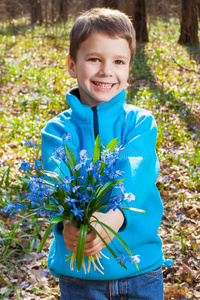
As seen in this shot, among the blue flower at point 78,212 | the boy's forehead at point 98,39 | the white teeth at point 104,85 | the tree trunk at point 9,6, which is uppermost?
the tree trunk at point 9,6

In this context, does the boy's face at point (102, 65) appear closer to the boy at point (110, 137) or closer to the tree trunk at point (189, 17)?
the boy at point (110, 137)

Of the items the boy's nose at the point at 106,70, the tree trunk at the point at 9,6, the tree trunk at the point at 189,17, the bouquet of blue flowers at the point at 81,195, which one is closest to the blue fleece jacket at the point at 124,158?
the boy's nose at the point at 106,70

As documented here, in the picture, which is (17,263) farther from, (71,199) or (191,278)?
(71,199)

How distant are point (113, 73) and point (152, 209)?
2.34ft

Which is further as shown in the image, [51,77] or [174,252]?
[51,77]

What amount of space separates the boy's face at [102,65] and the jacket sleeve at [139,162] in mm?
221

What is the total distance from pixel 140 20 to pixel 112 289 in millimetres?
9922

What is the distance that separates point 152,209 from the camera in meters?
1.80

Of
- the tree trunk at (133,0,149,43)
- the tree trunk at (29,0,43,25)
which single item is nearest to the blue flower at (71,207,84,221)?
the tree trunk at (29,0,43,25)

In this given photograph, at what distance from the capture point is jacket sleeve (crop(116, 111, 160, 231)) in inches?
61.8

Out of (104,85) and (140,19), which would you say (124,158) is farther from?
(140,19)

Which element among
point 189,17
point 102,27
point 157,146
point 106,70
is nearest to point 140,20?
point 189,17

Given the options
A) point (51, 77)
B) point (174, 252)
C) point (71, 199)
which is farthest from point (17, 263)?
point (51, 77)

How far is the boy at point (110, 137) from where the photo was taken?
1670mm
